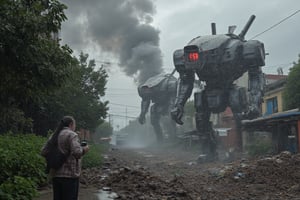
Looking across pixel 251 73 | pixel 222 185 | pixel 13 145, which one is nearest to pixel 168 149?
pixel 251 73

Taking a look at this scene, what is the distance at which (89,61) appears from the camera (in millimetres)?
25328

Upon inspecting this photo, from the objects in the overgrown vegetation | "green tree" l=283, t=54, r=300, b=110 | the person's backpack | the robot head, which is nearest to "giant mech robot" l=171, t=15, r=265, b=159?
"green tree" l=283, t=54, r=300, b=110

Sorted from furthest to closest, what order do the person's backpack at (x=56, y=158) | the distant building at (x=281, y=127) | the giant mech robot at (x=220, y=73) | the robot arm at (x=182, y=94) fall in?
the robot arm at (x=182, y=94)
the giant mech robot at (x=220, y=73)
the distant building at (x=281, y=127)
the person's backpack at (x=56, y=158)

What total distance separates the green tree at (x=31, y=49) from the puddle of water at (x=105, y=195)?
2.46 m

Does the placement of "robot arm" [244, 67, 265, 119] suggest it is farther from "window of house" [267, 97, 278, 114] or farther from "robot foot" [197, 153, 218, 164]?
"window of house" [267, 97, 278, 114]

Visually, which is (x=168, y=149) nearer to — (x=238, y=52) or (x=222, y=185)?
(x=238, y=52)

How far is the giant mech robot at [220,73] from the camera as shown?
1817 centimetres

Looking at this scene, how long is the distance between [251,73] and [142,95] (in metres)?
18.3

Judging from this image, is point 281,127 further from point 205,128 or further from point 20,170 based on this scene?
point 20,170

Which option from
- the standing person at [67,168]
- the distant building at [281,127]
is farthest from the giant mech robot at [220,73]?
the standing person at [67,168]

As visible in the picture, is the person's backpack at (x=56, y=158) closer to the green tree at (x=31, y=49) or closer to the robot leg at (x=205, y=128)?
the green tree at (x=31, y=49)

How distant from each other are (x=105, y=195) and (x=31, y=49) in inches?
146

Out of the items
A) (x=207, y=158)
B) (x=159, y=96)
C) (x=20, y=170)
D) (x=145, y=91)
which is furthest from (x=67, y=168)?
(x=159, y=96)

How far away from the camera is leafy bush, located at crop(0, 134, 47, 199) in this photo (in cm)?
604
